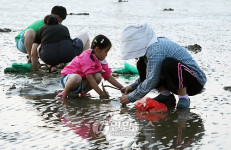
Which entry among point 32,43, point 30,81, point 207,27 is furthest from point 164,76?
point 207,27

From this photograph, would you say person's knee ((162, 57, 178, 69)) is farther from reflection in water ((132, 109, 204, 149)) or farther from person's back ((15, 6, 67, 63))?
person's back ((15, 6, 67, 63))

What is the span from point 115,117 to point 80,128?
0.49 metres

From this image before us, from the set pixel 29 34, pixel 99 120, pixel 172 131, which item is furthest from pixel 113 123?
pixel 29 34

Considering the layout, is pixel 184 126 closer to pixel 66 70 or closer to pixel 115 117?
pixel 115 117

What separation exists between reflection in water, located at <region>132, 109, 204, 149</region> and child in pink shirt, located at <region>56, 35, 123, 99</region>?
107cm

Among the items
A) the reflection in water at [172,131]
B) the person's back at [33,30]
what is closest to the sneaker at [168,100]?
the reflection in water at [172,131]

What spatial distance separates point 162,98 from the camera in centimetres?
443

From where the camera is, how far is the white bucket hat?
406 cm

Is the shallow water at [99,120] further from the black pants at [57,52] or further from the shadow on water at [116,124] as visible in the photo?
the black pants at [57,52]

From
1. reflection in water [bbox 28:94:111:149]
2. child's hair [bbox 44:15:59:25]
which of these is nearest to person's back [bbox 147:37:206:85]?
reflection in water [bbox 28:94:111:149]

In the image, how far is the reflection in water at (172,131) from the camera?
127 inches

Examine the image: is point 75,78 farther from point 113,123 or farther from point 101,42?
point 113,123

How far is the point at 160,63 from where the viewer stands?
4.09m

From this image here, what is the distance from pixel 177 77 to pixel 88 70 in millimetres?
→ 1148
